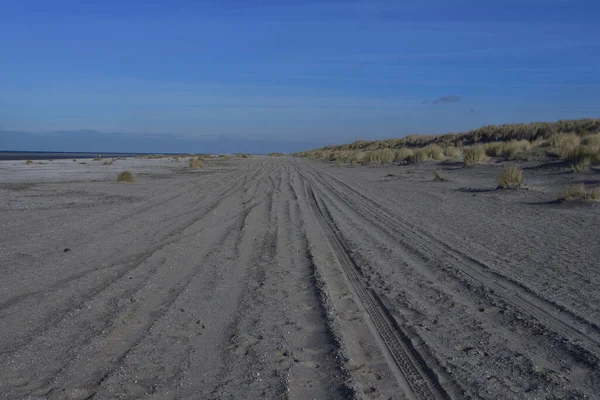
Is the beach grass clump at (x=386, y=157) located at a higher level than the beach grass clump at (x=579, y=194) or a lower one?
higher

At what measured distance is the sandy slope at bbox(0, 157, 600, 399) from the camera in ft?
13.0

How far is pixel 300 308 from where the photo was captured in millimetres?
5668

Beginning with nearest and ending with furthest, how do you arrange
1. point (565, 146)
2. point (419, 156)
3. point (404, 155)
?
point (565, 146), point (419, 156), point (404, 155)

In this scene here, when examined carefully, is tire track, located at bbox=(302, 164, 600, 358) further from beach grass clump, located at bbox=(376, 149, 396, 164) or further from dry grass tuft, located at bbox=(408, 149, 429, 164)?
beach grass clump, located at bbox=(376, 149, 396, 164)

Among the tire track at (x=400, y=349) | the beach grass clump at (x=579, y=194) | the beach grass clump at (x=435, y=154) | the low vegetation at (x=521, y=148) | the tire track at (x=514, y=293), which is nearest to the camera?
the tire track at (x=400, y=349)

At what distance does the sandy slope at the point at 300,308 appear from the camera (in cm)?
397

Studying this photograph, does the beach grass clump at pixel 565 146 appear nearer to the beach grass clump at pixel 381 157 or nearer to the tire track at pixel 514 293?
the tire track at pixel 514 293

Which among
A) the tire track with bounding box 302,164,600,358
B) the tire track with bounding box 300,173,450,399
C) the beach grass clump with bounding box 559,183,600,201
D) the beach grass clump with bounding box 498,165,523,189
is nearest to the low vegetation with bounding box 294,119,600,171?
the beach grass clump with bounding box 498,165,523,189

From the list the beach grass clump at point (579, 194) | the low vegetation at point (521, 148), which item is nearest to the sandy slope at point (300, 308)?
the beach grass clump at point (579, 194)

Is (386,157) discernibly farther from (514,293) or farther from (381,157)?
(514,293)

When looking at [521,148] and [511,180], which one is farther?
[521,148]

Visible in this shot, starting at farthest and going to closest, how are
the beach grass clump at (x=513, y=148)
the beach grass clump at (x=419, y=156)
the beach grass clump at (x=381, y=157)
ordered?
1. the beach grass clump at (x=381, y=157)
2. the beach grass clump at (x=419, y=156)
3. the beach grass clump at (x=513, y=148)

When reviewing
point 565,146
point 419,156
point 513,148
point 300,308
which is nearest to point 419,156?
point 419,156

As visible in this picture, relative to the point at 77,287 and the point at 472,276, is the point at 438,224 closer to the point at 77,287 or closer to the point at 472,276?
the point at 472,276
